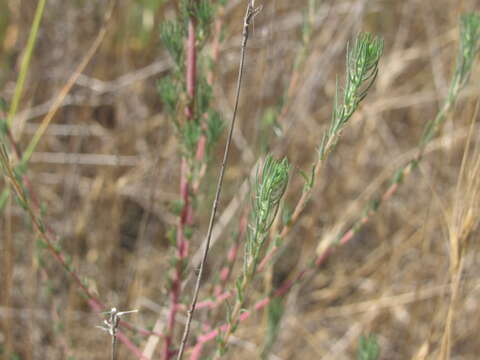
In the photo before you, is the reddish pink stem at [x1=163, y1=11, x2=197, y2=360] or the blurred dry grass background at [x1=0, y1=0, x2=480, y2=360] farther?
the blurred dry grass background at [x1=0, y1=0, x2=480, y2=360]

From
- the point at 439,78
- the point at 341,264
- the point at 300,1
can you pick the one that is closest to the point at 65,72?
the point at 300,1

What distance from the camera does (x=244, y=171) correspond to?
6.88 feet

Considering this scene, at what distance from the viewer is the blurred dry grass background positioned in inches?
88.2

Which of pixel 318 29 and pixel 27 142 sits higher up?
pixel 318 29

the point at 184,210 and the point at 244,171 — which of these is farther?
the point at 244,171

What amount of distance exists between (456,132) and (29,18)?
1.94 m

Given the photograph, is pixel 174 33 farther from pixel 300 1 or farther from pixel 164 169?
pixel 300 1

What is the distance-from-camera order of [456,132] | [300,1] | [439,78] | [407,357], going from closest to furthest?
[407,357]
[456,132]
[439,78]
[300,1]

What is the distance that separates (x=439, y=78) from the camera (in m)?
2.67

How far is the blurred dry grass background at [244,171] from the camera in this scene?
2240mm

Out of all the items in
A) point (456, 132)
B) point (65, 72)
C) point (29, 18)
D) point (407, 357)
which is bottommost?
point (407, 357)

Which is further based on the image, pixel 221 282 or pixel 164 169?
pixel 164 169

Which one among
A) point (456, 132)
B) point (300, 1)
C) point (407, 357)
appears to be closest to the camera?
point (407, 357)

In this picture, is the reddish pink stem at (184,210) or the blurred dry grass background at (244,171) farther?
the blurred dry grass background at (244,171)
